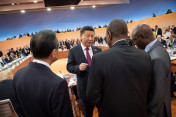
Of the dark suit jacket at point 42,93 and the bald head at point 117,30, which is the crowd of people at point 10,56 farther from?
the bald head at point 117,30

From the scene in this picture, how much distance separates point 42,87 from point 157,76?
0.95 meters

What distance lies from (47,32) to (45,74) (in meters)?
0.30

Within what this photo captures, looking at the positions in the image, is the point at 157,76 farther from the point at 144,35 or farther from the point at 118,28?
the point at 118,28

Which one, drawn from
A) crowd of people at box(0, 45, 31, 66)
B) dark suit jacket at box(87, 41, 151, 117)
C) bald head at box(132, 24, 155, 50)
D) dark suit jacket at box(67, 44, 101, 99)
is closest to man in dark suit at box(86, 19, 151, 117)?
dark suit jacket at box(87, 41, 151, 117)

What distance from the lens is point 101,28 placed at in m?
14.5

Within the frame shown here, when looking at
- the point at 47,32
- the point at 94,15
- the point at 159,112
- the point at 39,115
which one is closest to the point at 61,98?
the point at 39,115

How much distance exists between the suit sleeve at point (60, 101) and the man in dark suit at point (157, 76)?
80cm

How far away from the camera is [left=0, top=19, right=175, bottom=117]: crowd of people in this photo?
75cm

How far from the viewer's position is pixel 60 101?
0.73 meters

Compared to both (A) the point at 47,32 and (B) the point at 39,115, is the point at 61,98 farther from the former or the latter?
(A) the point at 47,32

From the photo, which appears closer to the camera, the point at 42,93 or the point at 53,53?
the point at 42,93

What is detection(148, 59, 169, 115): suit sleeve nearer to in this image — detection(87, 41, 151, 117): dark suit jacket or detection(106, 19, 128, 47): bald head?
detection(87, 41, 151, 117): dark suit jacket

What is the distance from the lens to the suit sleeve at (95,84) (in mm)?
987

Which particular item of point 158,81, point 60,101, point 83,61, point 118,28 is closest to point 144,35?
point 118,28
